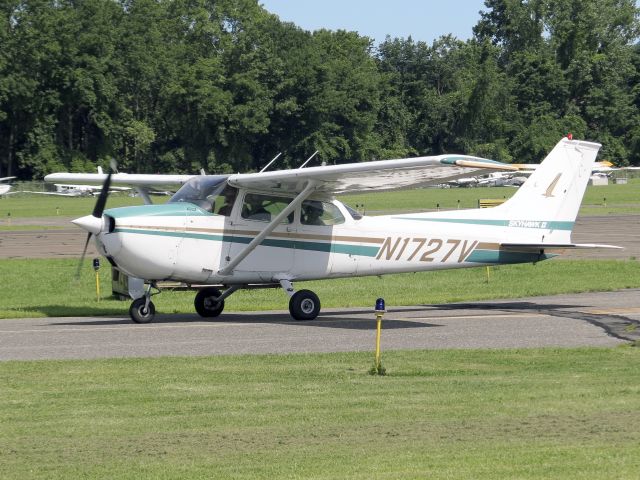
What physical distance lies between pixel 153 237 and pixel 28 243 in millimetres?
25600

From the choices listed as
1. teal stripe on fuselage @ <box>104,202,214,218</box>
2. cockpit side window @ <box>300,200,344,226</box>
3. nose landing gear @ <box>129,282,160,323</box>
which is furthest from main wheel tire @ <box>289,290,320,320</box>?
nose landing gear @ <box>129,282,160,323</box>

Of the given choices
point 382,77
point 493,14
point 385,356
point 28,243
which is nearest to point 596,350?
point 385,356

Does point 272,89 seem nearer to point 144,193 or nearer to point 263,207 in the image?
point 144,193

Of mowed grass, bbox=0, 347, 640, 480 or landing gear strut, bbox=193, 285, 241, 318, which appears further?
landing gear strut, bbox=193, 285, 241, 318

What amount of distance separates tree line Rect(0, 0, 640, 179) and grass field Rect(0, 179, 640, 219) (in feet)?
33.6

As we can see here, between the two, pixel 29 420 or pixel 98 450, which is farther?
pixel 29 420

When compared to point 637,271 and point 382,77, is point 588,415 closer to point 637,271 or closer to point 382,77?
point 637,271

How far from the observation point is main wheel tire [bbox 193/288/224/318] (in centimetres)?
2067

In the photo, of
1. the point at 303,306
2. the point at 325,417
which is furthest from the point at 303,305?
the point at 325,417

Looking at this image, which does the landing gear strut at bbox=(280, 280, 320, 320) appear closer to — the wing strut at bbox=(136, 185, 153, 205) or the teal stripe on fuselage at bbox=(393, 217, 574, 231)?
the teal stripe on fuselage at bbox=(393, 217, 574, 231)

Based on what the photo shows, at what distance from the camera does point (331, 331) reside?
1817cm

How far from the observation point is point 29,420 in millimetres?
11086

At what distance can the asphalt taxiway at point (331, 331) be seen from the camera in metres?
16.2

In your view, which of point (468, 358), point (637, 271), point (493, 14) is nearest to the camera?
point (468, 358)
